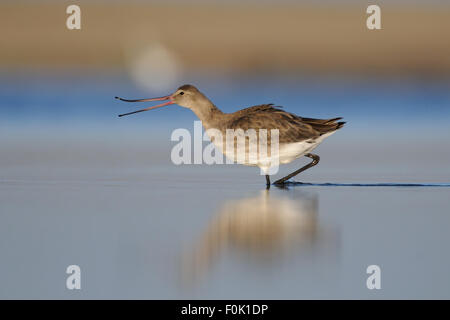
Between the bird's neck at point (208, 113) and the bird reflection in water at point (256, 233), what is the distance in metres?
1.42

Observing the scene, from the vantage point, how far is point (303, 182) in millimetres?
7000

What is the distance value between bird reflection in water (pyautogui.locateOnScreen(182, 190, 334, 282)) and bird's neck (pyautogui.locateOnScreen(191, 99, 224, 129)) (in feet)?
4.66

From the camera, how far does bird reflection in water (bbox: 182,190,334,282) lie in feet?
13.0

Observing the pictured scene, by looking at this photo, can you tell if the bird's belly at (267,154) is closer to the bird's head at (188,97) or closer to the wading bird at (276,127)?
the wading bird at (276,127)

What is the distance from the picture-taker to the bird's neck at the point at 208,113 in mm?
7113

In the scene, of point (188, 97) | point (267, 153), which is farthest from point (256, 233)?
point (188, 97)

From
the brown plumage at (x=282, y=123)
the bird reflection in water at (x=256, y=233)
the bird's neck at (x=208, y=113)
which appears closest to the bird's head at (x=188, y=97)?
the bird's neck at (x=208, y=113)

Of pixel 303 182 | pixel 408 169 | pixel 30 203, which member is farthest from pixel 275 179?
pixel 30 203

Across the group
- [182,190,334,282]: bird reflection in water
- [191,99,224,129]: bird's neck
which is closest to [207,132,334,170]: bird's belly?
[191,99,224,129]: bird's neck

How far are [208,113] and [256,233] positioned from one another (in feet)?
9.23

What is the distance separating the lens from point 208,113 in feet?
23.6

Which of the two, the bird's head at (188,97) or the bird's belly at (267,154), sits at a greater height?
the bird's head at (188,97)

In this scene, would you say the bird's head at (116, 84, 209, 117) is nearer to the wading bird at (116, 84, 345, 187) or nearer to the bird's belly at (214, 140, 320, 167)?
the wading bird at (116, 84, 345, 187)

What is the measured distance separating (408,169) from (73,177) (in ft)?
11.0
